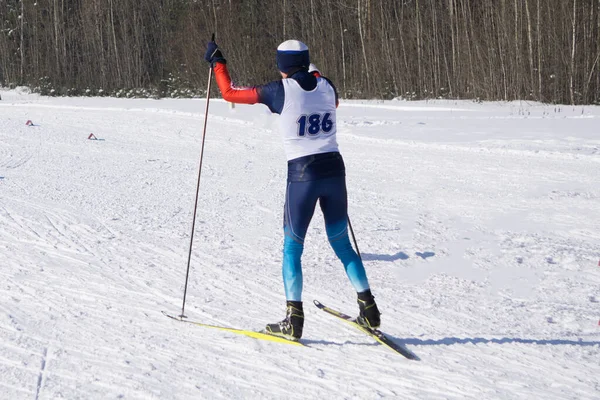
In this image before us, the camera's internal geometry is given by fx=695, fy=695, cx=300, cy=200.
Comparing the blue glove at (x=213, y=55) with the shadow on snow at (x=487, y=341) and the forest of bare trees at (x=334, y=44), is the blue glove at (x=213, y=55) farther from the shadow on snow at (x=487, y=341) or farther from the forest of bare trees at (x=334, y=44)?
the forest of bare trees at (x=334, y=44)

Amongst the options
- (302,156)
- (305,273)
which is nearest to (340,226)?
(302,156)

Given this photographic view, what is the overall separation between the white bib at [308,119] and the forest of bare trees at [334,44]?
20.2 meters

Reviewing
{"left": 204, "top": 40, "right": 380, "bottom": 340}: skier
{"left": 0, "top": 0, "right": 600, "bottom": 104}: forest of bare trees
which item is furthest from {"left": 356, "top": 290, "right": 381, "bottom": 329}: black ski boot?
{"left": 0, "top": 0, "right": 600, "bottom": 104}: forest of bare trees

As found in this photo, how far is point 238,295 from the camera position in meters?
5.82

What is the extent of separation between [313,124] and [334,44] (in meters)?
28.8

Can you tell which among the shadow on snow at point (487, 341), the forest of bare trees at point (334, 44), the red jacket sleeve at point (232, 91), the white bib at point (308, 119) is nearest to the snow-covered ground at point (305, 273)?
the shadow on snow at point (487, 341)

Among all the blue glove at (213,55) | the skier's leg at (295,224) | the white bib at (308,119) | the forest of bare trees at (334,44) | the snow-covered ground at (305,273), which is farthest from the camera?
the forest of bare trees at (334,44)

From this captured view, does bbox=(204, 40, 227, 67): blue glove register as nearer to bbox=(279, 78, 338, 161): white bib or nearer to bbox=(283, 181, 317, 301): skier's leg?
bbox=(279, 78, 338, 161): white bib

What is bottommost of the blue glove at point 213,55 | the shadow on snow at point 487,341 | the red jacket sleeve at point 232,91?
the shadow on snow at point 487,341

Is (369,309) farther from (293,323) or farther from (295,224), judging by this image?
(295,224)

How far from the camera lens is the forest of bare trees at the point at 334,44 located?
23.9m

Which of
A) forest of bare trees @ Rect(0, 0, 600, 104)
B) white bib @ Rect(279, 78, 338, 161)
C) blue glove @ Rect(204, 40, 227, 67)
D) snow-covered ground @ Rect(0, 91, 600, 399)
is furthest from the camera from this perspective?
forest of bare trees @ Rect(0, 0, 600, 104)

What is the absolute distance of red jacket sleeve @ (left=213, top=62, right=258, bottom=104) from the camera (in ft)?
14.3

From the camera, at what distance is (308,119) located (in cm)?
437
